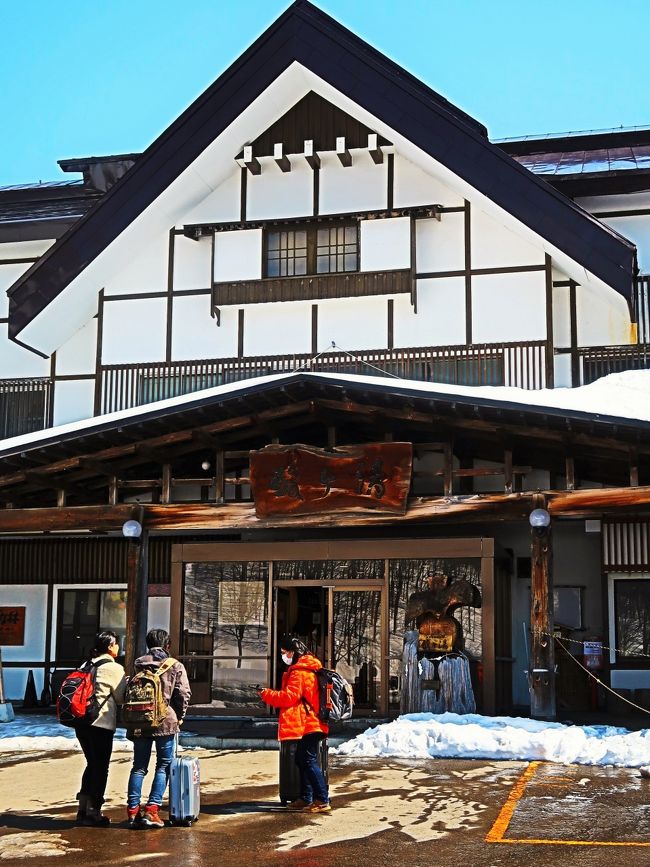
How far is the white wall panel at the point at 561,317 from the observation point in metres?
17.7

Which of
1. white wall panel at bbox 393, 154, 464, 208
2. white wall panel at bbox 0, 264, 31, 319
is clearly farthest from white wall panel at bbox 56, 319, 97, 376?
white wall panel at bbox 393, 154, 464, 208

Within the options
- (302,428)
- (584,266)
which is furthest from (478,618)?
(584,266)

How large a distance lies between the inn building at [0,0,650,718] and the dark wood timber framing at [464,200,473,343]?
0.05 metres

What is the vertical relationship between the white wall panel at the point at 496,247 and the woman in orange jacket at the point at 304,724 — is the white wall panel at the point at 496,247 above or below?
above

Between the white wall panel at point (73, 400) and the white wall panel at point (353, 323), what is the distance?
403 centimetres

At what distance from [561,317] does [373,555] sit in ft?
16.1

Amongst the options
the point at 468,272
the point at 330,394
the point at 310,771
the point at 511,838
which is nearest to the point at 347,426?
the point at 330,394

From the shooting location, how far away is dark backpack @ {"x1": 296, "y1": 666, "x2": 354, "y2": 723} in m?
8.85

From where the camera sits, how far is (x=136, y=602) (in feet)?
50.0

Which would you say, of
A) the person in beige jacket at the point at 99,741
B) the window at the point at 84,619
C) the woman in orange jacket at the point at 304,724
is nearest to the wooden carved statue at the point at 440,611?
the window at the point at 84,619

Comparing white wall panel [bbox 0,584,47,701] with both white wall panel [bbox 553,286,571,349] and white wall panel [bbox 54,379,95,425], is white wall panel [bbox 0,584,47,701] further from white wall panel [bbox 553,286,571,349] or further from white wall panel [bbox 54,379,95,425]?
white wall panel [bbox 553,286,571,349]

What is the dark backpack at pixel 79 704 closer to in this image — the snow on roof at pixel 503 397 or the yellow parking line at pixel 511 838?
the yellow parking line at pixel 511 838

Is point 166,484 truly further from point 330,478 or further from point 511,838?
point 511,838

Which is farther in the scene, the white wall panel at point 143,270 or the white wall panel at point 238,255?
the white wall panel at point 143,270
